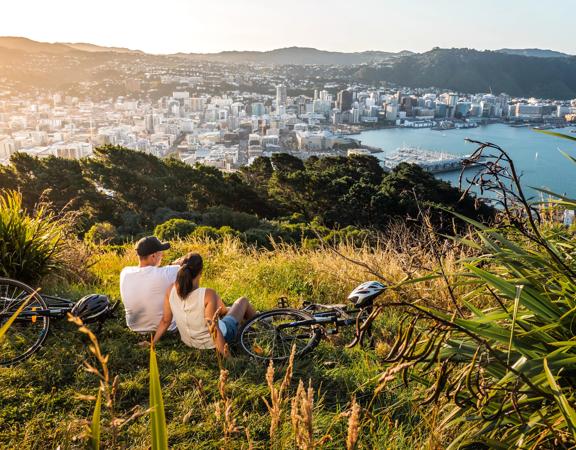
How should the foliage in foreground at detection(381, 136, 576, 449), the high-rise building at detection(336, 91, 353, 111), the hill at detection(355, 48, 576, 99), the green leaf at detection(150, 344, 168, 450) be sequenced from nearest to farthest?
the green leaf at detection(150, 344, 168, 450) < the foliage in foreground at detection(381, 136, 576, 449) < the hill at detection(355, 48, 576, 99) < the high-rise building at detection(336, 91, 353, 111)

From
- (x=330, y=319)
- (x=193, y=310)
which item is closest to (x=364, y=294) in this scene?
(x=330, y=319)

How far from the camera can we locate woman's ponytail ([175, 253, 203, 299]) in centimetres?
316

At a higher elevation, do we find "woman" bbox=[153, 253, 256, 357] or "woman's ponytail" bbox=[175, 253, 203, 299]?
"woman's ponytail" bbox=[175, 253, 203, 299]

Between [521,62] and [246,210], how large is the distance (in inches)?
3969

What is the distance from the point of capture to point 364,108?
102 m

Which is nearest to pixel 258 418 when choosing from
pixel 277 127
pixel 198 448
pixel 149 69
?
pixel 198 448

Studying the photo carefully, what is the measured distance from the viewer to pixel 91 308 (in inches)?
130

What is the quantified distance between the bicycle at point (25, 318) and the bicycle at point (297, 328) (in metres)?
1.07

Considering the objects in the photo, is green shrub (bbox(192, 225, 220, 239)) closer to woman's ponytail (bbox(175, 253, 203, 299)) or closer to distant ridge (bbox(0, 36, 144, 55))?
woman's ponytail (bbox(175, 253, 203, 299))

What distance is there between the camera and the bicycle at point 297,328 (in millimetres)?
3135

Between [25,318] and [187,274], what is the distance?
1.13 m

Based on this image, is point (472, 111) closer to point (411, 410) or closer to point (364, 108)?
point (364, 108)

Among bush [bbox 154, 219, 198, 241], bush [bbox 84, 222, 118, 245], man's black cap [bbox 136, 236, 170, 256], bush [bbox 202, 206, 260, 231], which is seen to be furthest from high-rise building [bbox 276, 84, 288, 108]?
man's black cap [bbox 136, 236, 170, 256]

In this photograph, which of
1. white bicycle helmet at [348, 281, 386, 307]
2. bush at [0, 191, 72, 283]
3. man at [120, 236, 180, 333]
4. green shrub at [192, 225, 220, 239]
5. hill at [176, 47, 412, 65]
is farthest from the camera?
hill at [176, 47, 412, 65]
